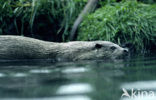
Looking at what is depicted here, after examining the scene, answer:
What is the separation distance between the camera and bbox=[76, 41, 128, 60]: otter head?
2996mm

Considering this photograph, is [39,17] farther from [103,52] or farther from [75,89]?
[75,89]

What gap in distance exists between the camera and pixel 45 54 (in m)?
3.18

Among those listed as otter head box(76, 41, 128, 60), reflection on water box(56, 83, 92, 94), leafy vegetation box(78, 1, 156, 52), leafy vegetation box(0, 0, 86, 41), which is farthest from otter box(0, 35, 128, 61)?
reflection on water box(56, 83, 92, 94)

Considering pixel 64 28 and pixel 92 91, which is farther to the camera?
pixel 64 28

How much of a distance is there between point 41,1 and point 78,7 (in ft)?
3.36

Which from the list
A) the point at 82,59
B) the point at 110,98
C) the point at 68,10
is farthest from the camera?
the point at 68,10

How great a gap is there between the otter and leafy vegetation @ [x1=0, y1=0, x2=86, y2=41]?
3.78ft

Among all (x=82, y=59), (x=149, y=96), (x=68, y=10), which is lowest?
(x=82, y=59)

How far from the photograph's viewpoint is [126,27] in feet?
12.6

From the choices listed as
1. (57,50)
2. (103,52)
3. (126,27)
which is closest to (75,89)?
(103,52)

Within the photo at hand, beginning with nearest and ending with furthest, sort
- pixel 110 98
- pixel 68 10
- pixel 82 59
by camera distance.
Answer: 1. pixel 110 98
2. pixel 82 59
3. pixel 68 10

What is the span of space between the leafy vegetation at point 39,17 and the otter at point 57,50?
115cm

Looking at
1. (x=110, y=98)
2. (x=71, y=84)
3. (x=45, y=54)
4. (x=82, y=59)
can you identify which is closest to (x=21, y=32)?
(x=45, y=54)

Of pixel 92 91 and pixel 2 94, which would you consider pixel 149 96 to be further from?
pixel 2 94
